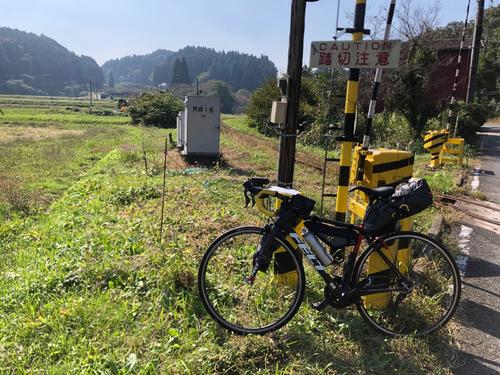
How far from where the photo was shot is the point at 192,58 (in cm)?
19212

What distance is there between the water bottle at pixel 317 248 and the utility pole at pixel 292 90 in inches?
33.5

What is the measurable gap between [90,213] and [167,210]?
Result: 1.21 meters

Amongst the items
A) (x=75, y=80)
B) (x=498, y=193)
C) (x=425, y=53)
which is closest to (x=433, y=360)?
(x=498, y=193)

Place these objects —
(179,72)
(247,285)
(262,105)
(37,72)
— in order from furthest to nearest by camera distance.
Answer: (37,72), (179,72), (262,105), (247,285)

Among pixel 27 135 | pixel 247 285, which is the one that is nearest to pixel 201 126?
pixel 247 285

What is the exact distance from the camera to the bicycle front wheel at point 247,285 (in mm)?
3137

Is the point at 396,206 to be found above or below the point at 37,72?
below

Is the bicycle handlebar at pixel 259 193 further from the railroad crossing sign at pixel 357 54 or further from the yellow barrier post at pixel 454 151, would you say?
the yellow barrier post at pixel 454 151

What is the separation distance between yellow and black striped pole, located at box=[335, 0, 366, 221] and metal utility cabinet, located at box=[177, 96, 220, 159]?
7472 millimetres

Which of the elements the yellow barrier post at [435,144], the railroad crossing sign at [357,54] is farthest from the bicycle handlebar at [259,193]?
the yellow barrier post at [435,144]

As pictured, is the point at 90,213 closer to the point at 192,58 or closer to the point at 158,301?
the point at 158,301

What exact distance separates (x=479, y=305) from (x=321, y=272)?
175cm

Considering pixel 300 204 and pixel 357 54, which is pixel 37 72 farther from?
pixel 300 204

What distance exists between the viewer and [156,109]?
109 ft
